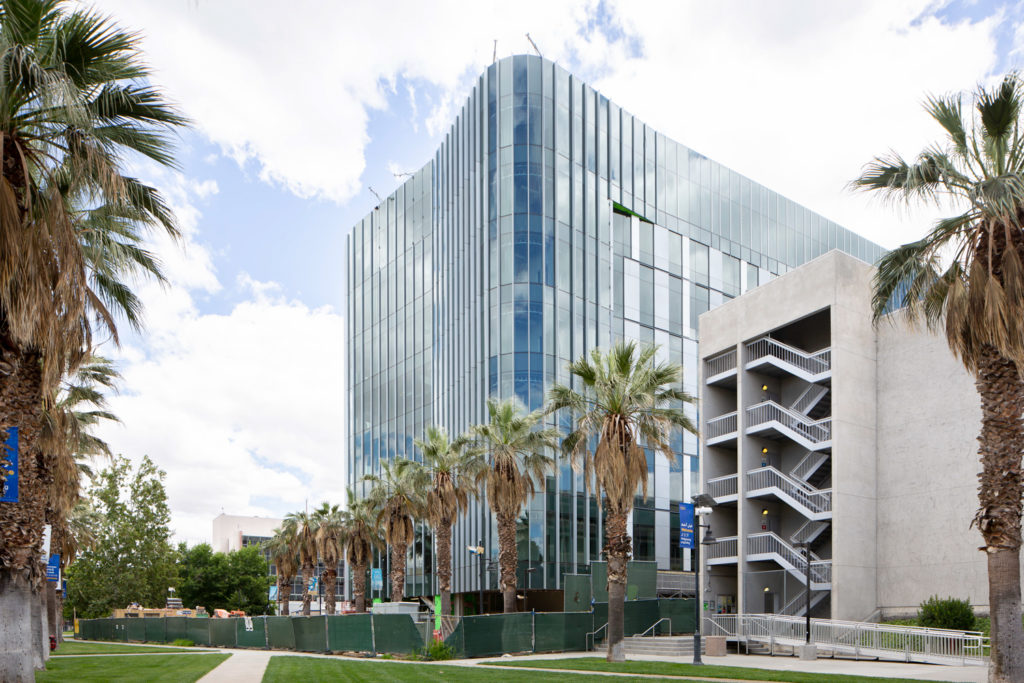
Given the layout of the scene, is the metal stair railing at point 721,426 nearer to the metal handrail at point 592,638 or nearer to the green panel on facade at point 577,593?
the green panel on facade at point 577,593

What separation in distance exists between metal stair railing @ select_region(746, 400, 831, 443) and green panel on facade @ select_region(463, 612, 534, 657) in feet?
50.9

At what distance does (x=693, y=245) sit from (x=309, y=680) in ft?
169

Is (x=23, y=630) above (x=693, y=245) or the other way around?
the other way around

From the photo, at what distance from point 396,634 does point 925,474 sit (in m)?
22.0

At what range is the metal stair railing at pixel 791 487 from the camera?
39.6 meters

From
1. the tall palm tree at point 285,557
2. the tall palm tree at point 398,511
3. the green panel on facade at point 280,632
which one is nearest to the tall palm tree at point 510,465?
the tall palm tree at point 398,511

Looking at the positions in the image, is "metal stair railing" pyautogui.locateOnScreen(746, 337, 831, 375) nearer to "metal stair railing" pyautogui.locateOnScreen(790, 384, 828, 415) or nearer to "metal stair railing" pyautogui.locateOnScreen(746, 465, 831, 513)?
"metal stair railing" pyautogui.locateOnScreen(790, 384, 828, 415)

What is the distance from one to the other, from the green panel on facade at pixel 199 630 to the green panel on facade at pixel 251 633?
109 inches

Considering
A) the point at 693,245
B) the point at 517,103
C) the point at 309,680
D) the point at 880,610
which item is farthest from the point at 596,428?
the point at 693,245

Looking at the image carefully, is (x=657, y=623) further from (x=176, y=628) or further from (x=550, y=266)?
(x=176, y=628)

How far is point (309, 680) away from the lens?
22578 mm

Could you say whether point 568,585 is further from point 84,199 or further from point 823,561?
point 84,199

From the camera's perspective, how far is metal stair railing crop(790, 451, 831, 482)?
4119 cm

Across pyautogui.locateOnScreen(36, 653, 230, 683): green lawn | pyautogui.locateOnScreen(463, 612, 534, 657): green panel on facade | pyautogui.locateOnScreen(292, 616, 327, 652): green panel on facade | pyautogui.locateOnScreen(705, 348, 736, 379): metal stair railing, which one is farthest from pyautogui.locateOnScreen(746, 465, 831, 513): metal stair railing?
pyautogui.locateOnScreen(36, 653, 230, 683): green lawn
